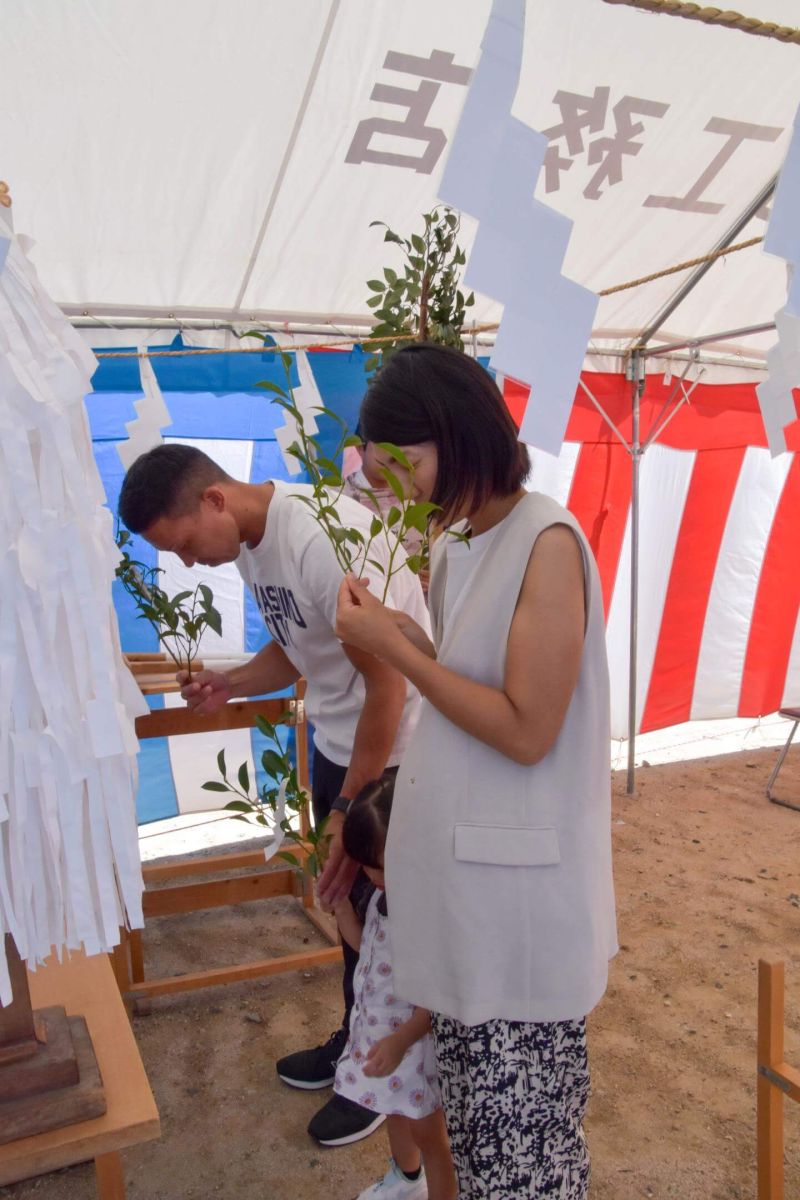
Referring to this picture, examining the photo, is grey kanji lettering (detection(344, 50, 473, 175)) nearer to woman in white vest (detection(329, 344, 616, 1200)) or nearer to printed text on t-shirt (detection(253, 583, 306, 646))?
printed text on t-shirt (detection(253, 583, 306, 646))

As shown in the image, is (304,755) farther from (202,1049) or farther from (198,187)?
(198,187)

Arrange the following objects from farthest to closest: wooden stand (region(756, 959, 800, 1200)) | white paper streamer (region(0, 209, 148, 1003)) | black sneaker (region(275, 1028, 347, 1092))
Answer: black sneaker (region(275, 1028, 347, 1092)) < wooden stand (region(756, 959, 800, 1200)) < white paper streamer (region(0, 209, 148, 1003))

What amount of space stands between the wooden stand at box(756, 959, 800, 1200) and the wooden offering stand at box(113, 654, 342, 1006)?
141 centimetres

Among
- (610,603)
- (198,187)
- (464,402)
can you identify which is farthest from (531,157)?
(610,603)

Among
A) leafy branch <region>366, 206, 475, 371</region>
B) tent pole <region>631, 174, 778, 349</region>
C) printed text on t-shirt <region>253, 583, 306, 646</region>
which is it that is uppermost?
tent pole <region>631, 174, 778, 349</region>

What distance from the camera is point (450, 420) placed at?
3.24ft

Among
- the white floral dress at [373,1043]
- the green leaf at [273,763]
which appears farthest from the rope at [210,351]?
the white floral dress at [373,1043]

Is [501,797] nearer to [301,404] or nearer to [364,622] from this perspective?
[364,622]

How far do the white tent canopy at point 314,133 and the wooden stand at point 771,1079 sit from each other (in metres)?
2.40

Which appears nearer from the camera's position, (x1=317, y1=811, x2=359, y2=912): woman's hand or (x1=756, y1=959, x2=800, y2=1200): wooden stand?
(x1=756, y1=959, x2=800, y2=1200): wooden stand

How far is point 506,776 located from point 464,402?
1.39 feet

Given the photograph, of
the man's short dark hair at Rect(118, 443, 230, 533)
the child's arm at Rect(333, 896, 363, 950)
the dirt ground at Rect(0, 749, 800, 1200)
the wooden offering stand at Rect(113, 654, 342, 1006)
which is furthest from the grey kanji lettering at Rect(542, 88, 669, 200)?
the dirt ground at Rect(0, 749, 800, 1200)

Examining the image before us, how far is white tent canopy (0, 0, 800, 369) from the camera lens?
227 cm

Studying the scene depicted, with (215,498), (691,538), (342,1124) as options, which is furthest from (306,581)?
(691,538)
